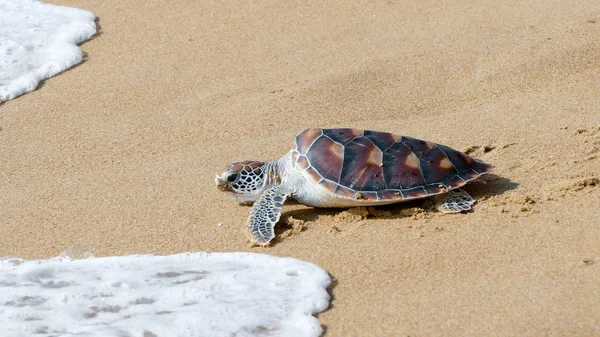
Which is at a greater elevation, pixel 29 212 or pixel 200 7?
pixel 200 7

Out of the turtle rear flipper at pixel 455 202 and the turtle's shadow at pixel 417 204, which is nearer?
the turtle rear flipper at pixel 455 202

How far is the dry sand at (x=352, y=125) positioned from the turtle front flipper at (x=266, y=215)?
0.12 m

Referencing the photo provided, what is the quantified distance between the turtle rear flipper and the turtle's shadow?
9 cm

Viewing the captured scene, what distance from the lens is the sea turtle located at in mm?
4891

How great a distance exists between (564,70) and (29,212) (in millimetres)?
4350

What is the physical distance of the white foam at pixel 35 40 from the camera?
24.8 feet

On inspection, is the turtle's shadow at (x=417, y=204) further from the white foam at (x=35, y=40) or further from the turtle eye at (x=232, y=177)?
the white foam at (x=35, y=40)

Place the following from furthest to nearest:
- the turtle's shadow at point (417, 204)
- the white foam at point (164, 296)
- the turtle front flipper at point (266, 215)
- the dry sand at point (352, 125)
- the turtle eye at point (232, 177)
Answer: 1. the turtle eye at point (232, 177)
2. the turtle's shadow at point (417, 204)
3. the turtle front flipper at point (266, 215)
4. the dry sand at point (352, 125)
5. the white foam at point (164, 296)

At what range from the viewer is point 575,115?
19.5 ft

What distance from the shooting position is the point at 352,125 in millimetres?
6305

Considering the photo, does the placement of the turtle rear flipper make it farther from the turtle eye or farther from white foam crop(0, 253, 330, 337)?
the turtle eye

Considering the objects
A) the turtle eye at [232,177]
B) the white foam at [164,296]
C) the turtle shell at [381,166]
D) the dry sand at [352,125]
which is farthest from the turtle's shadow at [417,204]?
the white foam at [164,296]

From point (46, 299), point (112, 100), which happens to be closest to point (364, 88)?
point (112, 100)

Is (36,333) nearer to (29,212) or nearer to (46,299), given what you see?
(46,299)
